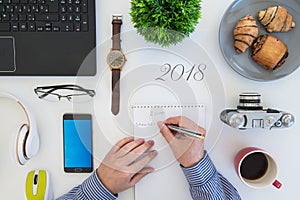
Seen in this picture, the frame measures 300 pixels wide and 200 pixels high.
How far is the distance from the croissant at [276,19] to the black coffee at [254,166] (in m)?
0.26

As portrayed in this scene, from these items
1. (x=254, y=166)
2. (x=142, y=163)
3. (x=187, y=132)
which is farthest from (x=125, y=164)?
(x=254, y=166)

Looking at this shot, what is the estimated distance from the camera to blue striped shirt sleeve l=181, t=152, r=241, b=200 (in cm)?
67

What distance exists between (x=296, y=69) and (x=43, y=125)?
54cm

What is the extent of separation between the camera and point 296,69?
70cm

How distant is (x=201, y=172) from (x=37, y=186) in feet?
1.12

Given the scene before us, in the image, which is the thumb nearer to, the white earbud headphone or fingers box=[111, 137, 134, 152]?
fingers box=[111, 137, 134, 152]

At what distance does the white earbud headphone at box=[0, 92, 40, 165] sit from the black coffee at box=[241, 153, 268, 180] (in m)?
0.43

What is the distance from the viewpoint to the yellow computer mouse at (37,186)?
711mm

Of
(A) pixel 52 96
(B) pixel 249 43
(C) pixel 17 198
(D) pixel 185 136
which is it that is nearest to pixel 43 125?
(A) pixel 52 96

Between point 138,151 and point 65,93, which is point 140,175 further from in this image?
point 65,93

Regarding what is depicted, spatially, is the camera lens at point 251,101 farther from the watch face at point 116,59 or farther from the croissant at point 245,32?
the watch face at point 116,59

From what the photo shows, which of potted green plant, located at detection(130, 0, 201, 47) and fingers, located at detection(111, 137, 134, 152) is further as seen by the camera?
fingers, located at detection(111, 137, 134, 152)

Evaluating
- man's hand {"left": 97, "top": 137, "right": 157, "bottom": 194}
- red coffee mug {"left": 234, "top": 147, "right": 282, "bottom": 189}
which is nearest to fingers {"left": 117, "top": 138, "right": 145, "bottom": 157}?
man's hand {"left": 97, "top": 137, "right": 157, "bottom": 194}

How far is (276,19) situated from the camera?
2.19ft
